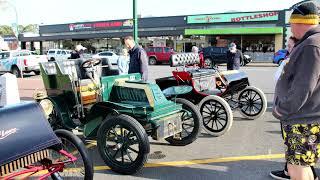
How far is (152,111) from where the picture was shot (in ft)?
17.5

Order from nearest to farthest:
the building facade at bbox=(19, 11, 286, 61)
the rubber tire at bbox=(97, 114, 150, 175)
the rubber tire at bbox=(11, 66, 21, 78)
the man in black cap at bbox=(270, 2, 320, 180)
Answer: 1. the man in black cap at bbox=(270, 2, 320, 180)
2. the rubber tire at bbox=(97, 114, 150, 175)
3. the rubber tire at bbox=(11, 66, 21, 78)
4. the building facade at bbox=(19, 11, 286, 61)

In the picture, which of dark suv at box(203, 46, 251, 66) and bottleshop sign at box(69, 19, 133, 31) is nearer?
dark suv at box(203, 46, 251, 66)

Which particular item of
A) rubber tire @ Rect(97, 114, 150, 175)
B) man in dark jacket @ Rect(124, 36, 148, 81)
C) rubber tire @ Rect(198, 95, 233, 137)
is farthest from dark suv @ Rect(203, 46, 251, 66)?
rubber tire @ Rect(97, 114, 150, 175)

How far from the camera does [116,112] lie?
17.5 ft

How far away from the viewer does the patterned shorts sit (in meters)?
2.95

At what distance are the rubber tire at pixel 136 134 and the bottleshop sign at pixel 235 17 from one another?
32.7 metres

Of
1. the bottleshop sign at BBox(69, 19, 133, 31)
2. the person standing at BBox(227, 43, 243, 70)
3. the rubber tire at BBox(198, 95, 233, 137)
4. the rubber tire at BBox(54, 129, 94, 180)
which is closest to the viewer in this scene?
the rubber tire at BBox(54, 129, 94, 180)

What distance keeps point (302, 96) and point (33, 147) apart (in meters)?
2.23

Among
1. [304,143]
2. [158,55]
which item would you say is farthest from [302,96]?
[158,55]

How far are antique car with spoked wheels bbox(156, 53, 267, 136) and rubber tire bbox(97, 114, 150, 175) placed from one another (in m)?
2.40

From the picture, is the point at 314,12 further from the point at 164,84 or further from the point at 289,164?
the point at 164,84

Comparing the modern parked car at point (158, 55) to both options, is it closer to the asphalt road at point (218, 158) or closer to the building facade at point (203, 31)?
the building facade at point (203, 31)

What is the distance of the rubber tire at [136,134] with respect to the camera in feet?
15.9

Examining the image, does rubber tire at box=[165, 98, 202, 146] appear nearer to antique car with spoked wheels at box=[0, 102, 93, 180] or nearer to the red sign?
antique car with spoked wheels at box=[0, 102, 93, 180]
